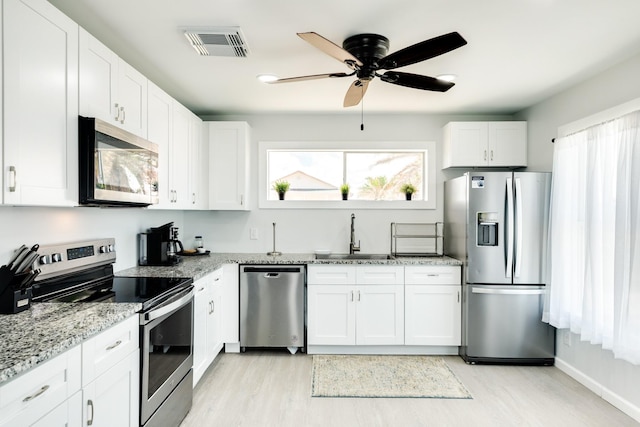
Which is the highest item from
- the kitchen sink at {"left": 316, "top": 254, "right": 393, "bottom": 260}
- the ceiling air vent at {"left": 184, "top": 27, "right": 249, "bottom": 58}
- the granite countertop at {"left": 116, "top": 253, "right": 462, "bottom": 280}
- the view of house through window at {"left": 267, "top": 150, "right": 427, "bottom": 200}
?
the ceiling air vent at {"left": 184, "top": 27, "right": 249, "bottom": 58}

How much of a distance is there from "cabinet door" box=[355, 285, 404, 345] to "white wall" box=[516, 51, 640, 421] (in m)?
1.42

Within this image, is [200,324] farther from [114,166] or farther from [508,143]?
[508,143]

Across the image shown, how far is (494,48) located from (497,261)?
71.7 inches

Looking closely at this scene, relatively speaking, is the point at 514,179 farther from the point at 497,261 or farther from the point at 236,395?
the point at 236,395

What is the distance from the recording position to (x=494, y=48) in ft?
8.16

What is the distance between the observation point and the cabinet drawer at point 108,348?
147cm

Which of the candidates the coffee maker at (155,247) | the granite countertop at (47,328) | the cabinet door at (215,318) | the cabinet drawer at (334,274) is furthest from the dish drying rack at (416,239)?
the granite countertop at (47,328)

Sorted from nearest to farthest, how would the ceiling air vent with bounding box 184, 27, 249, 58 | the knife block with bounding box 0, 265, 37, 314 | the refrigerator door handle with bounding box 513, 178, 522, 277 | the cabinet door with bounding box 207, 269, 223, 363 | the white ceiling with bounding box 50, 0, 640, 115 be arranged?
1. the knife block with bounding box 0, 265, 37, 314
2. the white ceiling with bounding box 50, 0, 640, 115
3. the ceiling air vent with bounding box 184, 27, 249, 58
4. the cabinet door with bounding box 207, 269, 223, 363
5. the refrigerator door handle with bounding box 513, 178, 522, 277

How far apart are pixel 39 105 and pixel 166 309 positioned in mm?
1165

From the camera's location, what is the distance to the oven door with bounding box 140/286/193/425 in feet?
6.20

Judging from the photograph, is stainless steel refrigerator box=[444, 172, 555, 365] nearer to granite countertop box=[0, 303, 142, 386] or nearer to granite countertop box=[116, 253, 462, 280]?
granite countertop box=[116, 253, 462, 280]

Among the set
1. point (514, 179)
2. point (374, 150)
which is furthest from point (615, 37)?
point (374, 150)

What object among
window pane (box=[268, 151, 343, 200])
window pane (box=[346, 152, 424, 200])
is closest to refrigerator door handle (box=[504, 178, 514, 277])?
window pane (box=[346, 152, 424, 200])

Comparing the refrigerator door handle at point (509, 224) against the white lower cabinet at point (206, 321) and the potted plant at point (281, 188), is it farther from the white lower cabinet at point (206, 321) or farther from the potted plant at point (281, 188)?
the white lower cabinet at point (206, 321)
